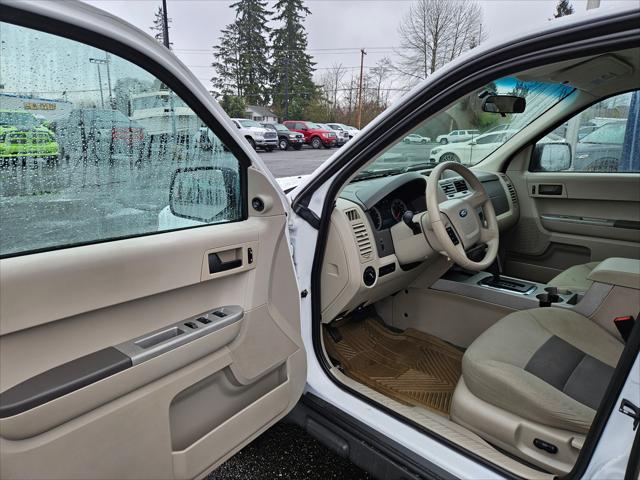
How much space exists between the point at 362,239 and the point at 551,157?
6.85 ft

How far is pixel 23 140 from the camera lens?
3.14 ft

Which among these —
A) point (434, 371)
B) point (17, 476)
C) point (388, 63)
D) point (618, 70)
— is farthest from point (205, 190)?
point (388, 63)

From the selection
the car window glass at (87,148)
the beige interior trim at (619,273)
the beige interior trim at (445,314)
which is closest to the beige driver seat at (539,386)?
the beige interior trim at (619,273)

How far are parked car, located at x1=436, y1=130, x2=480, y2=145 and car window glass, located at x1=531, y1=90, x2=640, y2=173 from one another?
63cm

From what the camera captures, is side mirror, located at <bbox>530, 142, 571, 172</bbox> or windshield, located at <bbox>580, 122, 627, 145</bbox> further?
side mirror, located at <bbox>530, 142, 571, 172</bbox>

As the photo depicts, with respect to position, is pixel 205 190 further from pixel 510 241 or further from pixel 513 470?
pixel 510 241

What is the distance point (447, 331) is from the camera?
248 cm

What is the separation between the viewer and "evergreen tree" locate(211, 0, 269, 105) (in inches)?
1522

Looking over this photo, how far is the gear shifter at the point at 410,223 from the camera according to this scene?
2176mm

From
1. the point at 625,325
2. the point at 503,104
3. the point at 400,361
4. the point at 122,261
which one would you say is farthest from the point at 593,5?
the point at 400,361

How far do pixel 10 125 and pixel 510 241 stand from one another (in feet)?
10.7

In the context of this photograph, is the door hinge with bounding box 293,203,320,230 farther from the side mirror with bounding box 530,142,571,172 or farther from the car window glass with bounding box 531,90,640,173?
the side mirror with bounding box 530,142,571,172

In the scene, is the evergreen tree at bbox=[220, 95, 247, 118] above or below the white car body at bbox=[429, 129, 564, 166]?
above

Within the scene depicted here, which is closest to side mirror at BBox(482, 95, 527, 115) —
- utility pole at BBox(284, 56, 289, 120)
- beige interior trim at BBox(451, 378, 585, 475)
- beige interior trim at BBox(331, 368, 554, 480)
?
beige interior trim at BBox(451, 378, 585, 475)
